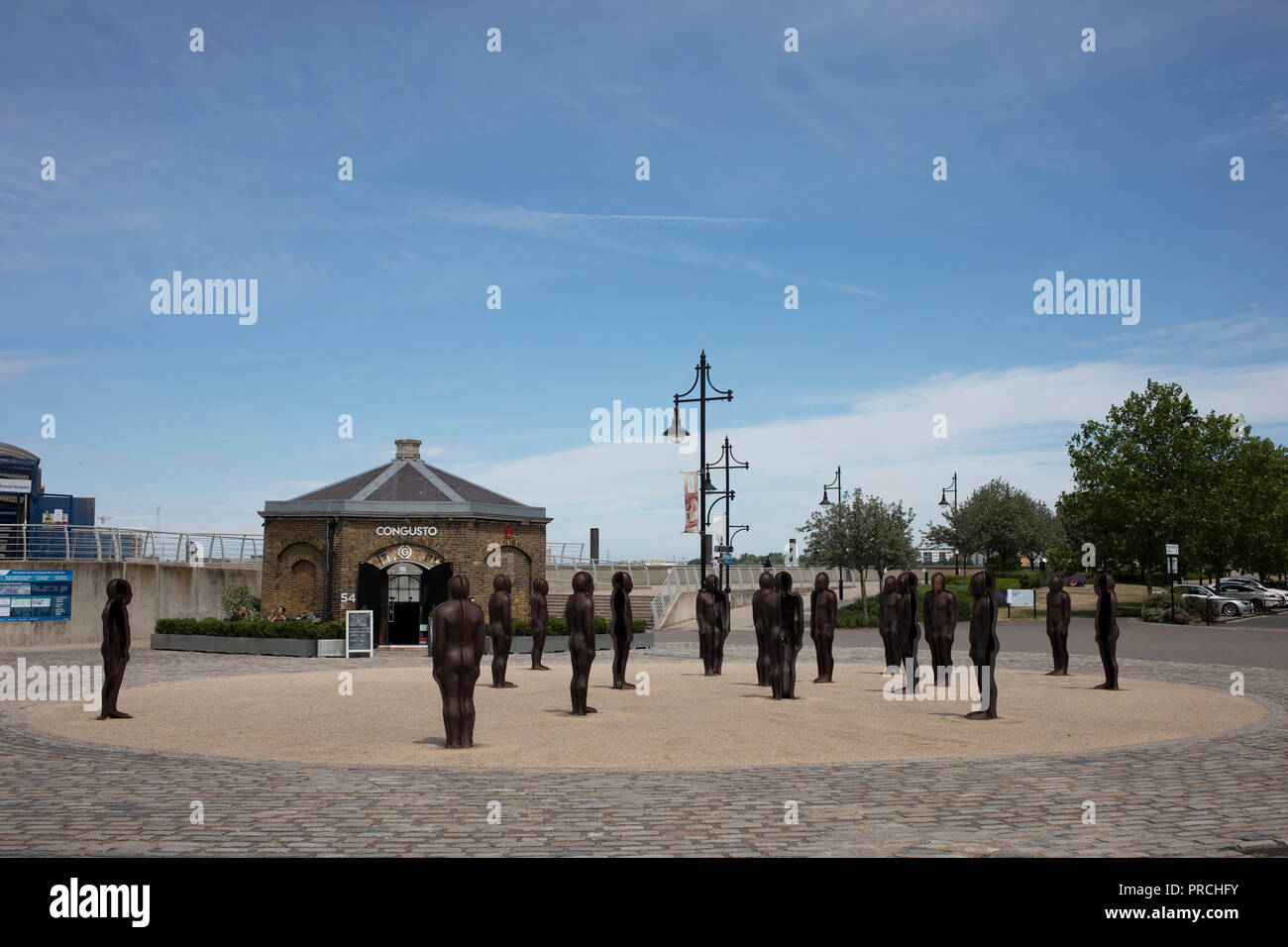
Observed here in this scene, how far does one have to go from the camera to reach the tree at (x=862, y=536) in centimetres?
5459

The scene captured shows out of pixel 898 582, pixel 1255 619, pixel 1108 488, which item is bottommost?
pixel 1255 619

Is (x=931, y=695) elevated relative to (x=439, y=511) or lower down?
lower down

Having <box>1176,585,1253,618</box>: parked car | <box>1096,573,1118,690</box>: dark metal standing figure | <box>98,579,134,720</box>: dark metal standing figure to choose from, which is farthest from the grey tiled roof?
<box>1176,585,1253,618</box>: parked car

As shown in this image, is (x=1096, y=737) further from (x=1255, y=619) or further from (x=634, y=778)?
(x=1255, y=619)

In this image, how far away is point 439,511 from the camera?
100.0 feet

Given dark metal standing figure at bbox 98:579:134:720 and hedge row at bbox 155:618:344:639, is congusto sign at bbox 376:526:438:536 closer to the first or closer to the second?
hedge row at bbox 155:618:344:639

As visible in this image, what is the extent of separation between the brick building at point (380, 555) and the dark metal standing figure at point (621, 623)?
12.7 metres

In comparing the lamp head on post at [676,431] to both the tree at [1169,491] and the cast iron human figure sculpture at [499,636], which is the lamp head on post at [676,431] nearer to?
the cast iron human figure sculpture at [499,636]

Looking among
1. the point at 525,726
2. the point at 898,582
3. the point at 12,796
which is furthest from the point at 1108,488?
the point at 12,796

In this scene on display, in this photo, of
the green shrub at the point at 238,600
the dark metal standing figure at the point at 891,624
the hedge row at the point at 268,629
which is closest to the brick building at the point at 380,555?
the green shrub at the point at 238,600
